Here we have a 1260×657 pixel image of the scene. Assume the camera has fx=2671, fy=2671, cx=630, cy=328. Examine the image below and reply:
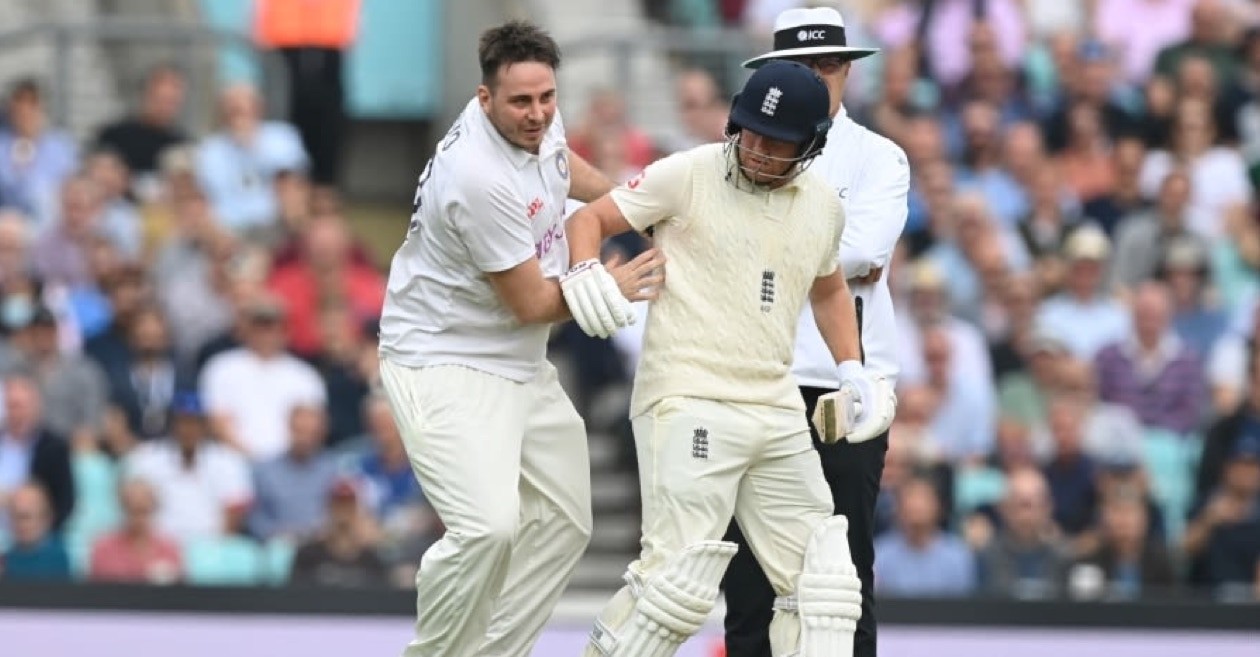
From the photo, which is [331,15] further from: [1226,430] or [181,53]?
[1226,430]

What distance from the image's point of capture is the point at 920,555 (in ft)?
36.9

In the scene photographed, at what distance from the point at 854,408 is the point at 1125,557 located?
14.5 ft

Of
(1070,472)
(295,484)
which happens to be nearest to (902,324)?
(1070,472)

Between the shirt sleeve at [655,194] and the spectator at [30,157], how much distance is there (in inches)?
250

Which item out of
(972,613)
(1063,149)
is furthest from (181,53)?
(972,613)

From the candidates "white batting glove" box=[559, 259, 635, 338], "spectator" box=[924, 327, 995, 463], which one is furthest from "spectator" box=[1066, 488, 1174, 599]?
"white batting glove" box=[559, 259, 635, 338]

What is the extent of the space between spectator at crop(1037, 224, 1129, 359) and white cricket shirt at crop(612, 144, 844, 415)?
5385 mm

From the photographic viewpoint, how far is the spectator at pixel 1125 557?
37.2 feet

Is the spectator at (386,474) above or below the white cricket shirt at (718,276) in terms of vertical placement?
below

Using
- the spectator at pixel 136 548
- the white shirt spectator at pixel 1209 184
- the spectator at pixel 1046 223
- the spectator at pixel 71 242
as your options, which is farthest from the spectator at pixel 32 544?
the white shirt spectator at pixel 1209 184

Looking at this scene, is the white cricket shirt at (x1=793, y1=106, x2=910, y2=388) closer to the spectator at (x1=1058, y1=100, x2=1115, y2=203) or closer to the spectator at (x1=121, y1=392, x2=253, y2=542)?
the spectator at (x1=121, y1=392, x2=253, y2=542)

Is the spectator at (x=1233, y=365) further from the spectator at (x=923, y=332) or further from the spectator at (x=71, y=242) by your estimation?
the spectator at (x=71, y=242)

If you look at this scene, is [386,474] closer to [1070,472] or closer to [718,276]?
[1070,472]

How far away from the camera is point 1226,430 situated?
11758mm
